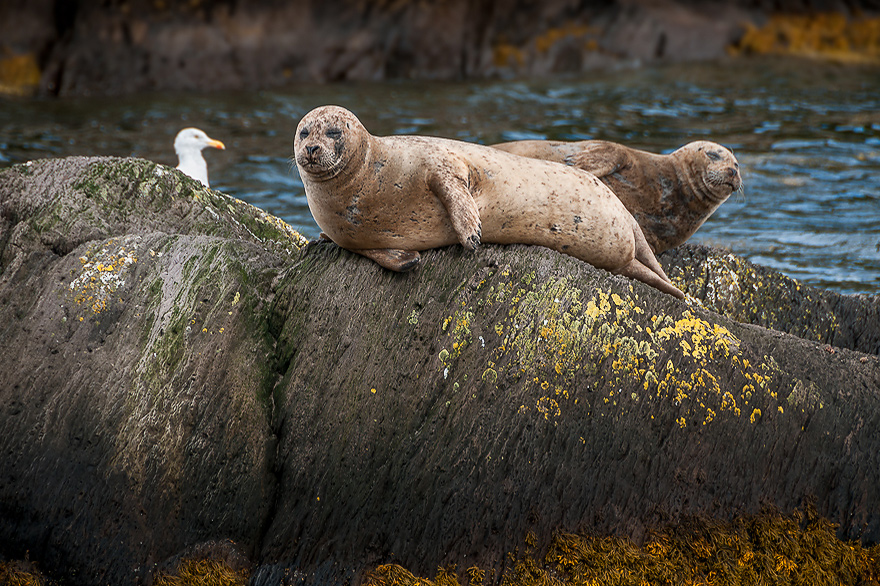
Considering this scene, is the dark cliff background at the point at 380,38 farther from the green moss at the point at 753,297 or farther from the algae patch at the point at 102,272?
the algae patch at the point at 102,272

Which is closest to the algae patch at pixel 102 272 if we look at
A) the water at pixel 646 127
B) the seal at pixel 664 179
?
the seal at pixel 664 179

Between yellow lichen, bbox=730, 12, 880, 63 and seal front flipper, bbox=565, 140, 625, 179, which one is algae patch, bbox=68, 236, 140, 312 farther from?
yellow lichen, bbox=730, 12, 880, 63

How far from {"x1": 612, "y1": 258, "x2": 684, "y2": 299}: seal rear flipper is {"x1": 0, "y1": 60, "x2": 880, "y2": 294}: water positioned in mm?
2939

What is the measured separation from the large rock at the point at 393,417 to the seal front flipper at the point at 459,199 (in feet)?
0.68

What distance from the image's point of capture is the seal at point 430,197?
11.6ft

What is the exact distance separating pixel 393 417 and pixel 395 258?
0.65 metres

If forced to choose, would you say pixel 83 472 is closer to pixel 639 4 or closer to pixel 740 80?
pixel 740 80

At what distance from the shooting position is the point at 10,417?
3617mm

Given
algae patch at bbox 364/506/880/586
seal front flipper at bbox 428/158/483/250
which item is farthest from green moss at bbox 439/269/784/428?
algae patch at bbox 364/506/880/586

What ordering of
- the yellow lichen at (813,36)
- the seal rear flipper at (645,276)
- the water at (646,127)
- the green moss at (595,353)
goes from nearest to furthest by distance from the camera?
1. the green moss at (595,353)
2. the seal rear flipper at (645,276)
3. the water at (646,127)
4. the yellow lichen at (813,36)

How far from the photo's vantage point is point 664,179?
4770 millimetres

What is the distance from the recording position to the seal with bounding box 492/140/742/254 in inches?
182

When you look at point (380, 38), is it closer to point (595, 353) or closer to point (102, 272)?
point (102, 272)

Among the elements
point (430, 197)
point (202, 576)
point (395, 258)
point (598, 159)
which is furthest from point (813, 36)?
point (202, 576)
